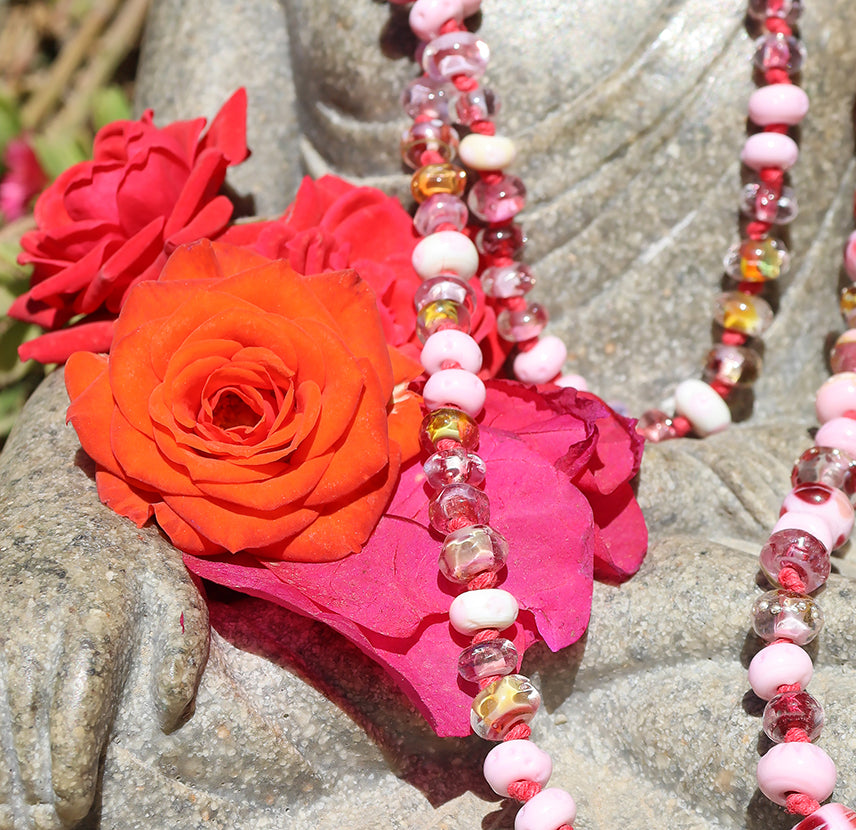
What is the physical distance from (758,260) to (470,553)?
594 mm

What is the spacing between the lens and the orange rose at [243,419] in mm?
898

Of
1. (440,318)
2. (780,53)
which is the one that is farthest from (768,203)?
(440,318)

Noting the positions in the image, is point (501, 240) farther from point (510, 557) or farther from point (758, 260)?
point (510, 557)

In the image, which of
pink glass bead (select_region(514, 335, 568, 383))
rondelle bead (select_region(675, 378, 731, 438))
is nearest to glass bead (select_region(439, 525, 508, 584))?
pink glass bead (select_region(514, 335, 568, 383))

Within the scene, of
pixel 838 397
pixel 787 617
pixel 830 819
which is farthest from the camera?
pixel 838 397

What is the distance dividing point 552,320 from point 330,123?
1.27ft

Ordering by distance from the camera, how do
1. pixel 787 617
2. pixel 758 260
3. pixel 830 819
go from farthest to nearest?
pixel 758 260, pixel 787 617, pixel 830 819

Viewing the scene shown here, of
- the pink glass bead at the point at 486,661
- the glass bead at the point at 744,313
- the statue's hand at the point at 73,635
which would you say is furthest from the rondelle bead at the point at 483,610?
the glass bead at the point at 744,313

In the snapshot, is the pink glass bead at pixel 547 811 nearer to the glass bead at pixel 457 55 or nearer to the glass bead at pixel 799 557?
the glass bead at pixel 799 557

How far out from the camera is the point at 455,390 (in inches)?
40.7

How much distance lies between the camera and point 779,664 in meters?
0.92

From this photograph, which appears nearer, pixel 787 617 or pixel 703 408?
pixel 787 617

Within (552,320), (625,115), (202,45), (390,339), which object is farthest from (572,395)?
(202,45)

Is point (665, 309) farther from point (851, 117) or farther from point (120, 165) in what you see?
point (120, 165)
